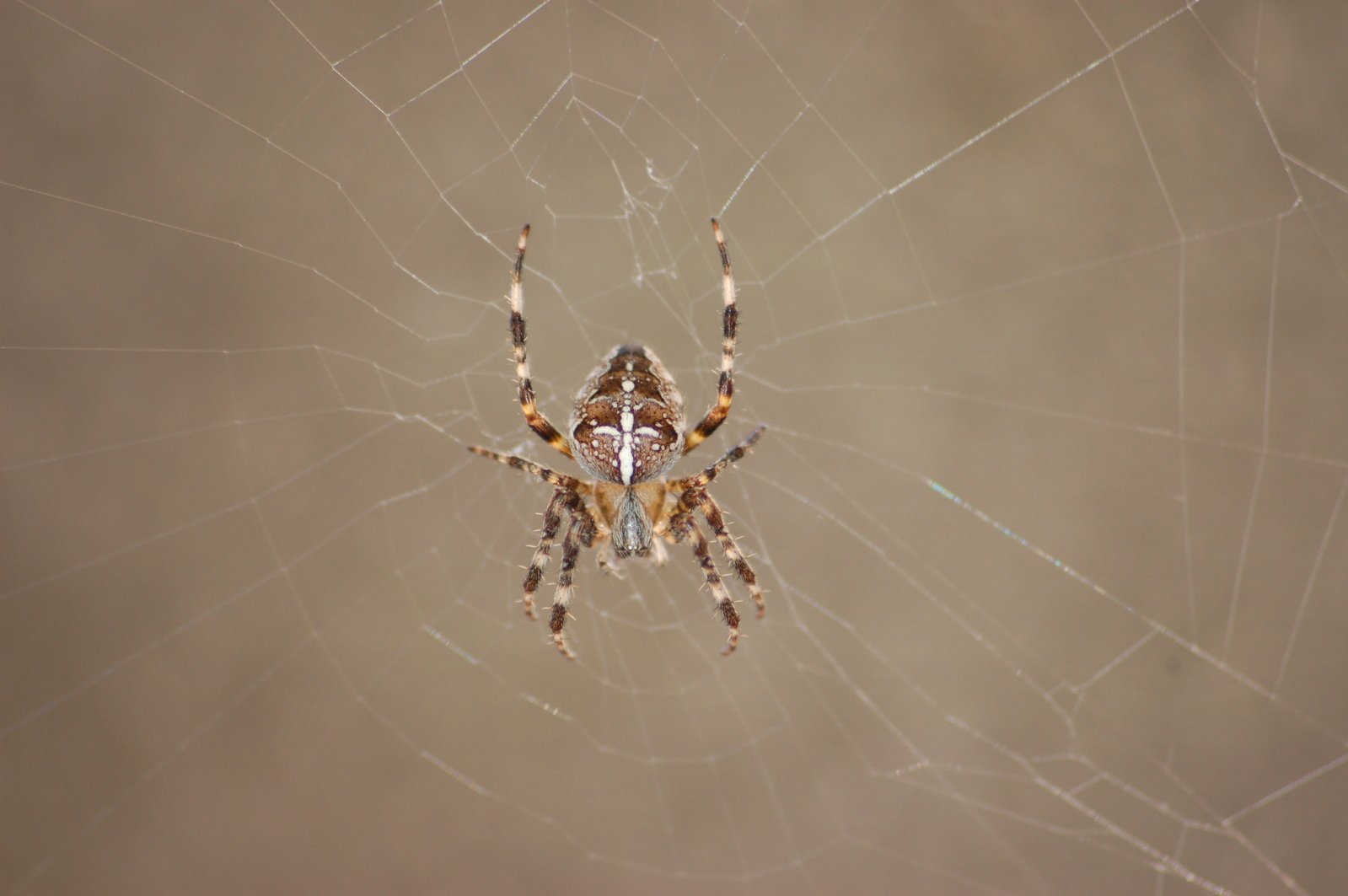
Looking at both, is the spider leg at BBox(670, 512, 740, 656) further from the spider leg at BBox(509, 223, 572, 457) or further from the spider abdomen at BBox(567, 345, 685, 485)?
the spider leg at BBox(509, 223, 572, 457)

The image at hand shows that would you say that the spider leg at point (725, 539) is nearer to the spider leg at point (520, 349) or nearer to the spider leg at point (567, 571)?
the spider leg at point (567, 571)

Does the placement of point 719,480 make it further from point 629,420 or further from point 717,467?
point 629,420

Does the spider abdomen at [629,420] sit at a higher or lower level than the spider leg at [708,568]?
higher

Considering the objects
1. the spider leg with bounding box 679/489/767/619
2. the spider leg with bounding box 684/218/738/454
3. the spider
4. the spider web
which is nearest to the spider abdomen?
the spider

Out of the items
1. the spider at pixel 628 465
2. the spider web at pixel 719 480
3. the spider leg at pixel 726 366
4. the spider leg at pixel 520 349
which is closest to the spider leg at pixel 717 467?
the spider at pixel 628 465

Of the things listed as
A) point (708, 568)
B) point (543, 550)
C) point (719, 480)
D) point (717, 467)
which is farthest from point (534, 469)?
point (719, 480)

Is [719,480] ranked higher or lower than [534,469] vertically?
higher

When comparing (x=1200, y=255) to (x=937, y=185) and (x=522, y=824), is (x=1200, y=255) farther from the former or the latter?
(x=522, y=824)
